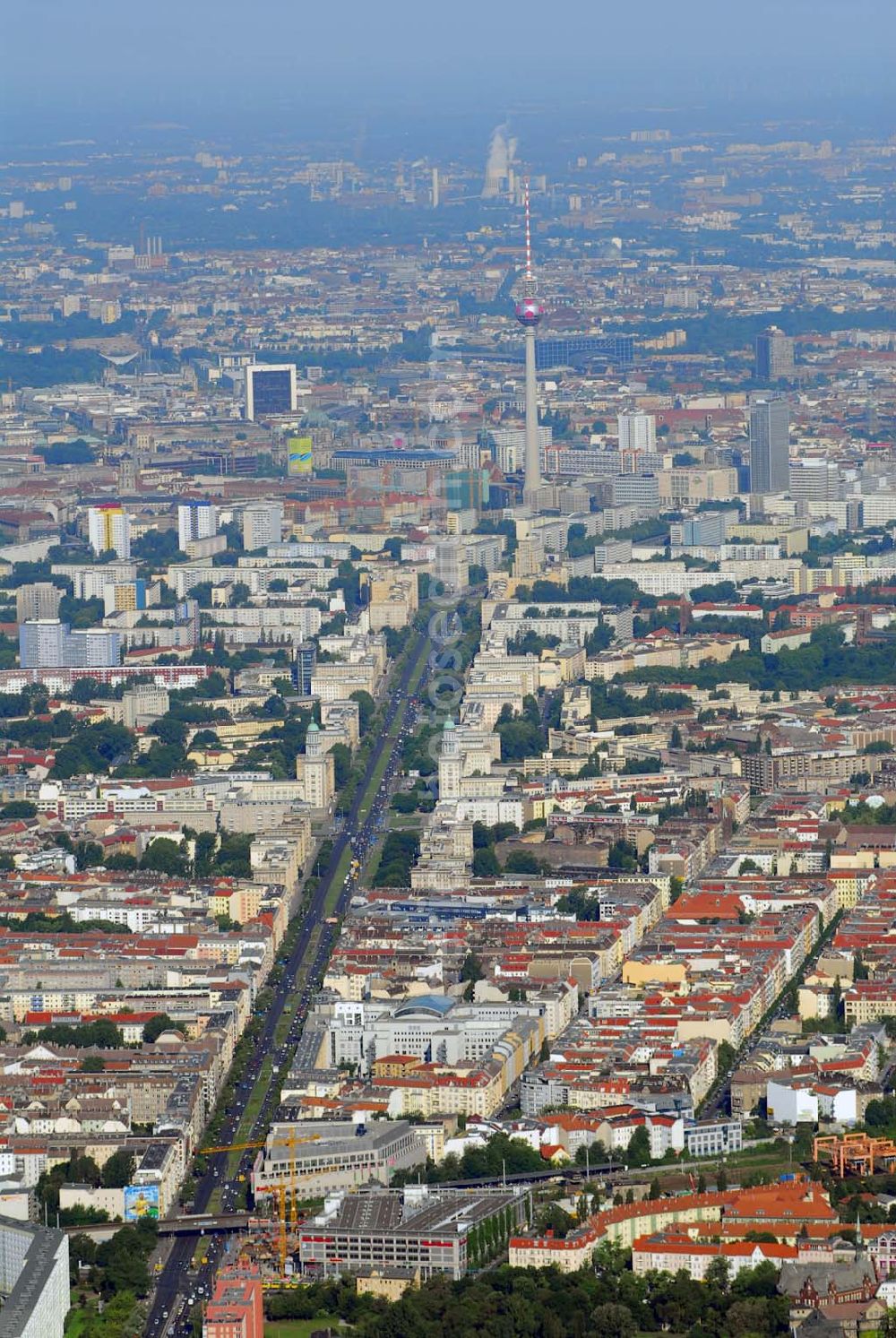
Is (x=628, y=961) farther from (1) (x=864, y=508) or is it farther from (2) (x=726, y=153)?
(2) (x=726, y=153)

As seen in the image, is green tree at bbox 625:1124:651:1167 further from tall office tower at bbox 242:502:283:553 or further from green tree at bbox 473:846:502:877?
tall office tower at bbox 242:502:283:553

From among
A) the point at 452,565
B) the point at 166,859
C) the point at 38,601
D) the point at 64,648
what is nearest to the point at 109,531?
the point at 38,601

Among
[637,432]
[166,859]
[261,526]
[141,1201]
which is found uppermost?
[141,1201]

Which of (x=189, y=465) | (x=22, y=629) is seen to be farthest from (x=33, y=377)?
(x=22, y=629)

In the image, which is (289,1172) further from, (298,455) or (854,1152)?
(298,455)

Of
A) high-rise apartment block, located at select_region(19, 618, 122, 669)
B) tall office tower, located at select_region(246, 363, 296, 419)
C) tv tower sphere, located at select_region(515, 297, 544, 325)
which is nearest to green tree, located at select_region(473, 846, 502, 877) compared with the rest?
high-rise apartment block, located at select_region(19, 618, 122, 669)
